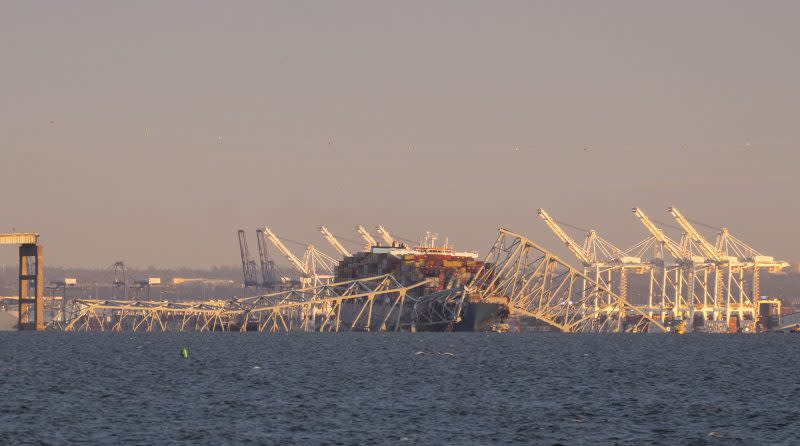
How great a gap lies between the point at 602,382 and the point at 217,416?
36.9 m

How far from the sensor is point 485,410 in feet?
240

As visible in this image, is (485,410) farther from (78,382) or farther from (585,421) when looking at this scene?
(78,382)

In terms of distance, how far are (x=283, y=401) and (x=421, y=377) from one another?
23660 mm

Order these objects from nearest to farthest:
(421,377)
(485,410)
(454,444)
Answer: (454,444) → (485,410) → (421,377)

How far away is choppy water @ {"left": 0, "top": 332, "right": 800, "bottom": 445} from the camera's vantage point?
61.9m

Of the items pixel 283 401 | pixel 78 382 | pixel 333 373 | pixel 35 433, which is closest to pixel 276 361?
pixel 333 373

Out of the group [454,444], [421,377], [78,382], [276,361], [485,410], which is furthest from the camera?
[276,361]

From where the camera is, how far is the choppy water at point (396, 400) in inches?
2436

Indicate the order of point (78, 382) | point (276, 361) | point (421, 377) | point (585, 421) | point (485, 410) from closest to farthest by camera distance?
point (585, 421), point (485, 410), point (78, 382), point (421, 377), point (276, 361)

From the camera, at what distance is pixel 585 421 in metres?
67.8

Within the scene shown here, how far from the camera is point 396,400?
7906 centimetres

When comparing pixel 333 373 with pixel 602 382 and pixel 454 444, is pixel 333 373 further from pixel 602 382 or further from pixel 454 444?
pixel 454 444

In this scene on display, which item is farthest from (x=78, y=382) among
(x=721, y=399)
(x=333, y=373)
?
(x=721, y=399)

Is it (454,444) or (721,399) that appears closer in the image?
(454,444)
